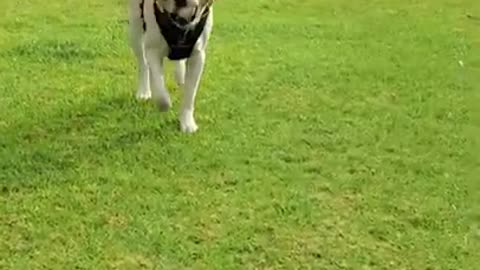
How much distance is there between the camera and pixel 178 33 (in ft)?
19.5

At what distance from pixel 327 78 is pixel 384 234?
2.81 meters

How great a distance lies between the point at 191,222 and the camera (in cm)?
511

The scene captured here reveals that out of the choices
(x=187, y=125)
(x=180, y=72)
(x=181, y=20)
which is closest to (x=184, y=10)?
(x=181, y=20)

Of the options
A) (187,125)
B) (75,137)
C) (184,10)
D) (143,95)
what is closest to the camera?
(184,10)

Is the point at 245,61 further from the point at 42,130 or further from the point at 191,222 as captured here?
the point at 191,222

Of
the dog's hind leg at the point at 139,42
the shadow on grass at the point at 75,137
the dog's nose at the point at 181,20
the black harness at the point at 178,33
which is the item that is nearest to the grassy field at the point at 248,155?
the shadow on grass at the point at 75,137

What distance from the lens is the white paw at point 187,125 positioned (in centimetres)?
635

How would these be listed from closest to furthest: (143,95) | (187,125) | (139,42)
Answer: (187,125) → (139,42) → (143,95)

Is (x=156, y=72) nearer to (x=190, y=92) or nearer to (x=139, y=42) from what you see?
(x=190, y=92)

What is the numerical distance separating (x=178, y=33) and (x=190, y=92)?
548 millimetres

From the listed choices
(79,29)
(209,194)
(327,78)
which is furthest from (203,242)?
(79,29)

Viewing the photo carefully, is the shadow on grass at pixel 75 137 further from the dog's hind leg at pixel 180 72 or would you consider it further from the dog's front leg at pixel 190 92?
the dog's hind leg at pixel 180 72

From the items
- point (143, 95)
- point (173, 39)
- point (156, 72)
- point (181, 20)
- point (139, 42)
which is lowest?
point (143, 95)

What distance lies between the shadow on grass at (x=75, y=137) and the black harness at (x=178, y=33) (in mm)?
505
